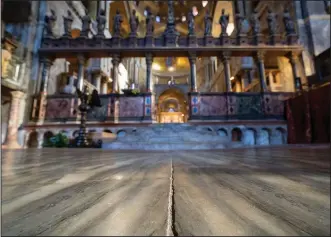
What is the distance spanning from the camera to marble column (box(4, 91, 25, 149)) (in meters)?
6.21

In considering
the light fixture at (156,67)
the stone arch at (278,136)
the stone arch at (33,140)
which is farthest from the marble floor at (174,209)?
the light fixture at (156,67)

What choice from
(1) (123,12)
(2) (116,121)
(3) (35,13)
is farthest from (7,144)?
(1) (123,12)

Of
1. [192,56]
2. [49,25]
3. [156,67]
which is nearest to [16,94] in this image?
[49,25]

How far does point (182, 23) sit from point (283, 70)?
59.2 ft

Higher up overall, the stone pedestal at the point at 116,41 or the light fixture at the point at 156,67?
the light fixture at the point at 156,67

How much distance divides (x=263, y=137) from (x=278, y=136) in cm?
49

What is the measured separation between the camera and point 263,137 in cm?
640

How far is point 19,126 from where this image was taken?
6.49m

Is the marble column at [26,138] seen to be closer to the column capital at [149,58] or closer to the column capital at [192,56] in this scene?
the column capital at [149,58]

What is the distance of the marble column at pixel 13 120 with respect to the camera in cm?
621

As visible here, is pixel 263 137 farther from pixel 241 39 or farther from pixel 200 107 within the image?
pixel 241 39

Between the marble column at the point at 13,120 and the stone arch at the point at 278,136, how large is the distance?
30.0 ft

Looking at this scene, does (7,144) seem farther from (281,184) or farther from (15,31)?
(281,184)

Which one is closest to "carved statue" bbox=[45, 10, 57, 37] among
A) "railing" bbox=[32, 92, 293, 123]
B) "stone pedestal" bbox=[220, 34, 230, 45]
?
"railing" bbox=[32, 92, 293, 123]
